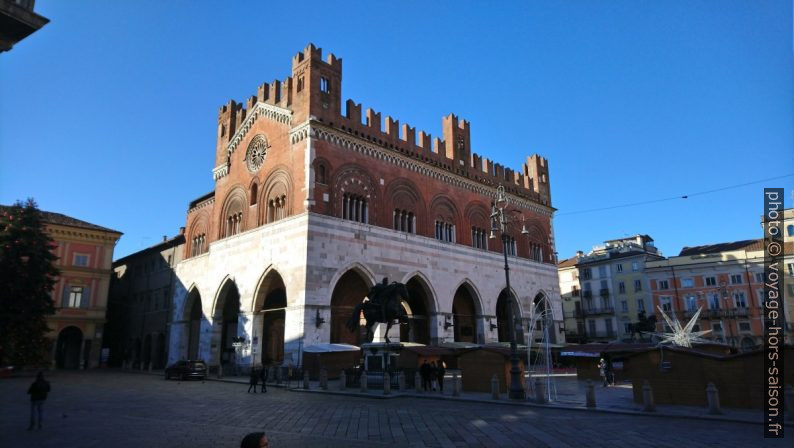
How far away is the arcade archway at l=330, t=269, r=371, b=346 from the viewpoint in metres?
25.1

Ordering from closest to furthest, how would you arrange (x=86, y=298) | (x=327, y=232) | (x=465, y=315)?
(x=327, y=232)
(x=465, y=315)
(x=86, y=298)

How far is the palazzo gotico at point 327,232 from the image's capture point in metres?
23.5

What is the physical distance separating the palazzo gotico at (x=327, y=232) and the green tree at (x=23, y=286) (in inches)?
285

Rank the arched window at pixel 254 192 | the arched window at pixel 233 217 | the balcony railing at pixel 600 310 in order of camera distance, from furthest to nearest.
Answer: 1. the balcony railing at pixel 600 310
2. the arched window at pixel 233 217
3. the arched window at pixel 254 192

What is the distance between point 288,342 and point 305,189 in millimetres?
7032

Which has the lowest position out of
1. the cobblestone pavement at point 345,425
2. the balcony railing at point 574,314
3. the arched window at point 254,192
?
the cobblestone pavement at point 345,425

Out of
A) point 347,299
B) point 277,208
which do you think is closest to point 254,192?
point 277,208

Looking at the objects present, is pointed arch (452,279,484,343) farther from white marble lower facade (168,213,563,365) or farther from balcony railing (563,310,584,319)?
balcony railing (563,310,584,319)

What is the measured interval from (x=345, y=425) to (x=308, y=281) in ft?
40.3

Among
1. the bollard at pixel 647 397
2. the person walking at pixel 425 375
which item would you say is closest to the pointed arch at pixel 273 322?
the person walking at pixel 425 375

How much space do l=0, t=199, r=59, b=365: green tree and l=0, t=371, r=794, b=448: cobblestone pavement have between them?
1376 centimetres

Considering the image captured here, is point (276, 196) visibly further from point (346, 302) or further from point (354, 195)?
point (346, 302)

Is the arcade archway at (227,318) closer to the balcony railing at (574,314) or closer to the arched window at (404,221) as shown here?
the arched window at (404,221)

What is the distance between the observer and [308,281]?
22.0m
